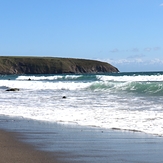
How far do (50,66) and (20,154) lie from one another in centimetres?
15989

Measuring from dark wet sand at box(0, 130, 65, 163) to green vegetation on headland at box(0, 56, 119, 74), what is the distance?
149314mm

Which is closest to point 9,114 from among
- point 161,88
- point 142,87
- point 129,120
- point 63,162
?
point 129,120

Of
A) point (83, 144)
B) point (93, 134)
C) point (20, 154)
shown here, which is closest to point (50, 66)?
point (93, 134)

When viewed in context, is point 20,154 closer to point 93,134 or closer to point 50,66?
point 93,134

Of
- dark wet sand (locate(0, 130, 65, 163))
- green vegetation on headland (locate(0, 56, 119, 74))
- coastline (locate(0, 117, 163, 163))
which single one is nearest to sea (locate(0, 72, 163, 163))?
coastline (locate(0, 117, 163, 163))

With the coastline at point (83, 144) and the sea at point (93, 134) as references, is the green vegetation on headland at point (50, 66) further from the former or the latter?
the coastline at point (83, 144)

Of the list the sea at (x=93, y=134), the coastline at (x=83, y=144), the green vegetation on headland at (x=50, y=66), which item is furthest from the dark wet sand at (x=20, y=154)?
the green vegetation on headland at (x=50, y=66)

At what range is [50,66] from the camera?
167 metres

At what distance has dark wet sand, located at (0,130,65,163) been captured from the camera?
682 centimetres

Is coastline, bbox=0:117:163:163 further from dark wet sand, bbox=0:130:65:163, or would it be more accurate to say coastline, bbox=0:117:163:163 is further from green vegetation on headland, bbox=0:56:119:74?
green vegetation on headland, bbox=0:56:119:74

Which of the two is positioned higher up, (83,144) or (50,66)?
(50,66)

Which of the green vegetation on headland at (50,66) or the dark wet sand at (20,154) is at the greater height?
the green vegetation on headland at (50,66)

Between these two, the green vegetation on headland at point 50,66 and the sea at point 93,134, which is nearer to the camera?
the sea at point 93,134

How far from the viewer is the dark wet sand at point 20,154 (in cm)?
682
